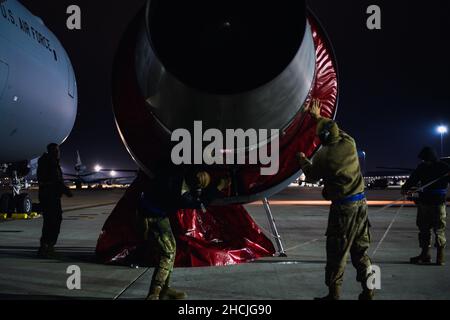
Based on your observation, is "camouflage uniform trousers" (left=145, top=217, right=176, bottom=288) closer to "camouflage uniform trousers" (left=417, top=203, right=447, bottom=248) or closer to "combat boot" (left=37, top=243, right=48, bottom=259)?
"combat boot" (left=37, top=243, right=48, bottom=259)

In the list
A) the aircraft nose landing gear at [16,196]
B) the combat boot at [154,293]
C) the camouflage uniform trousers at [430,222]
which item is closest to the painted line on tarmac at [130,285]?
the combat boot at [154,293]

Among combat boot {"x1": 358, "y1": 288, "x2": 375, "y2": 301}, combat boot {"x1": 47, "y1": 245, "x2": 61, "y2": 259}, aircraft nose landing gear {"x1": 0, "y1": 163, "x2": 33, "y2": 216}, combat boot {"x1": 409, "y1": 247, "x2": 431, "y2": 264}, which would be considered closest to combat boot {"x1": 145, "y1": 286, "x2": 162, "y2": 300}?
combat boot {"x1": 358, "y1": 288, "x2": 375, "y2": 301}

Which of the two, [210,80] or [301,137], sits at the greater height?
[210,80]

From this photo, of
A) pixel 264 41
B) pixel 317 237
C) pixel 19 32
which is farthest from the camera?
pixel 317 237

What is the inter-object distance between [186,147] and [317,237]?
6235 mm

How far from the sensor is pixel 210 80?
354cm

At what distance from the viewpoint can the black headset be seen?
459 centimetres

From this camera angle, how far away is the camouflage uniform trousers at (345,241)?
4.48 m

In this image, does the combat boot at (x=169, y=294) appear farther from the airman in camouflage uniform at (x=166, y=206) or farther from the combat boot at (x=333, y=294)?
the combat boot at (x=333, y=294)

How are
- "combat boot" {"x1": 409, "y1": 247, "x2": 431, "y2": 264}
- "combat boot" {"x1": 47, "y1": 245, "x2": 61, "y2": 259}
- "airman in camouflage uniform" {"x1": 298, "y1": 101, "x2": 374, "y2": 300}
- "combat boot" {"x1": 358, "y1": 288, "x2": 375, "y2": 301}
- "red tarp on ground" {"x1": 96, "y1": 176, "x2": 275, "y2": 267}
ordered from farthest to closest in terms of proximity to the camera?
"combat boot" {"x1": 47, "y1": 245, "x2": 61, "y2": 259}, "combat boot" {"x1": 409, "y1": 247, "x2": 431, "y2": 264}, "red tarp on ground" {"x1": 96, "y1": 176, "x2": 275, "y2": 267}, "airman in camouflage uniform" {"x1": 298, "y1": 101, "x2": 374, "y2": 300}, "combat boot" {"x1": 358, "y1": 288, "x2": 375, "y2": 301}

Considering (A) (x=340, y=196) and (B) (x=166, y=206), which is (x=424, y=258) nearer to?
(A) (x=340, y=196)

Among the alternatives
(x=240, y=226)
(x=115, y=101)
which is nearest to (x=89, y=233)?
(x=240, y=226)

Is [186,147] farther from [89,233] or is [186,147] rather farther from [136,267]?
[89,233]

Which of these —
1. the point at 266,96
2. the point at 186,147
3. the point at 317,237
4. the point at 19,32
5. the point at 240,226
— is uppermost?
the point at 19,32
